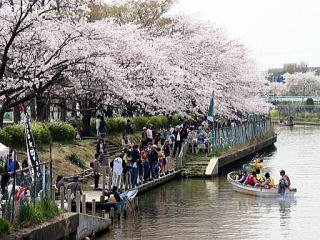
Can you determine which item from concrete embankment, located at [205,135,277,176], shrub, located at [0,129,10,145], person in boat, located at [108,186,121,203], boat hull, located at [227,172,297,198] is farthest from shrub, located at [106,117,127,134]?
person in boat, located at [108,186,121,203]

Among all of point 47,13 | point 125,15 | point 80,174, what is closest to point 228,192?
point 80,174

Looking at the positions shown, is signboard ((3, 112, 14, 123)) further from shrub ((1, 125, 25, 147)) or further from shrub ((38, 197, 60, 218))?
shrub ((38, 197, 60, 218))

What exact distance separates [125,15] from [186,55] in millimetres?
6989

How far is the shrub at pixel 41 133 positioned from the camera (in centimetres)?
3524

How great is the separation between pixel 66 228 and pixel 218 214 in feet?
34.1

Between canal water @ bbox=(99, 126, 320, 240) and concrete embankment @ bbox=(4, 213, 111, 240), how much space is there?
0.67 metres

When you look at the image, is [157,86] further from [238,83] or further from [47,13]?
[238,83]

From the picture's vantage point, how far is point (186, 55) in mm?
54781

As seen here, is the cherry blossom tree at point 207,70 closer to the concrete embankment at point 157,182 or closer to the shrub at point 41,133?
the concrete embankment at point 157,182

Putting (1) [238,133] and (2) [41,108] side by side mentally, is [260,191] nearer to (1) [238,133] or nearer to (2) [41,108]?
(2) [41,108]

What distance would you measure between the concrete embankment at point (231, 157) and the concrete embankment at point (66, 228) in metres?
18.2

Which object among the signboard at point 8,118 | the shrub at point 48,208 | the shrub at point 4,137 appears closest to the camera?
the shrub at point 48,208

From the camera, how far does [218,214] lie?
97.7 feet

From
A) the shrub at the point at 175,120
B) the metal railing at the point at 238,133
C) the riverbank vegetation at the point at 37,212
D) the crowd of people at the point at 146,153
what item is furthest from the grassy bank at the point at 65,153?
the shrub at the point at 175,120
